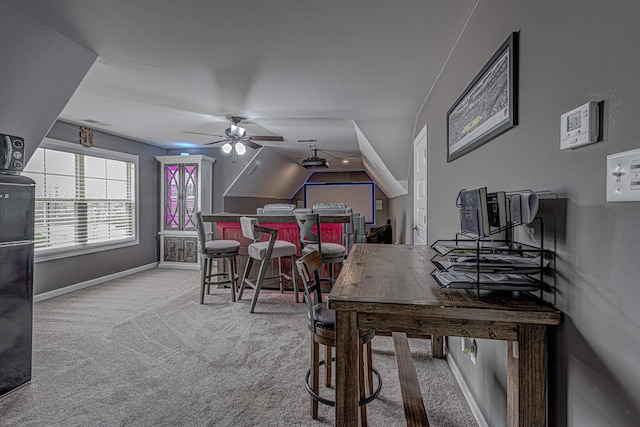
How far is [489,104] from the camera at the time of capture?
1572 mm

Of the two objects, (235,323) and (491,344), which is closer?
(491,344)

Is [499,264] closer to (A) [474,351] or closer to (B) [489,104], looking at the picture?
(B) [489,104]

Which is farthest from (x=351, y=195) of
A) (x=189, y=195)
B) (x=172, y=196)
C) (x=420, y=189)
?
(x=420, y=189)

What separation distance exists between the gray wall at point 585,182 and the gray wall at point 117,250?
4.87 metres

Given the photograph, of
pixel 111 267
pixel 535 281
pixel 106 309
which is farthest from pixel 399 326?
pixel 111 267

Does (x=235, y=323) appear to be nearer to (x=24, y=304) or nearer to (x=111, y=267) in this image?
(x=24, y=304)

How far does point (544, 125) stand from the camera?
3.62 ft

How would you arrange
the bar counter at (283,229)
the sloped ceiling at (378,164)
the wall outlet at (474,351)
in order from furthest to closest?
the sloped ceiling at (378,164) → the bar counter at (283,229) → the wall outlet at (474,351)

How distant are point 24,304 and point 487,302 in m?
2.63

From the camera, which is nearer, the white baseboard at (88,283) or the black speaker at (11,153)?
the black speaker at (11,153)

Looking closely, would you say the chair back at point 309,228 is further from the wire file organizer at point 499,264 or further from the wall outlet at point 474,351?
the wire file organizer at point 499,264

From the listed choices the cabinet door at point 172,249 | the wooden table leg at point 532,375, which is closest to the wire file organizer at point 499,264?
the wooden table leg at point 532,375

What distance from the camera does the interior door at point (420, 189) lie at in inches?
134

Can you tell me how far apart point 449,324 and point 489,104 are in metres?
1.08
